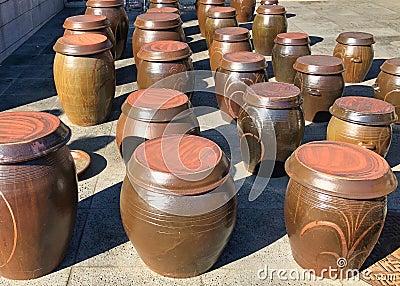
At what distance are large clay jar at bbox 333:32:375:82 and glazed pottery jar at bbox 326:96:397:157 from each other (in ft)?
9.39

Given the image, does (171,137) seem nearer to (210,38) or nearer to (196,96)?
(196,96)

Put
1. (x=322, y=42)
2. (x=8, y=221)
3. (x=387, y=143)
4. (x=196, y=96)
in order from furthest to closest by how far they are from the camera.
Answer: (x=322, y=42) < (x=196, y=96) < (x=387, y=143) < (x=8, y=221)

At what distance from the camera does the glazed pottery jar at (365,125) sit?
454 cm

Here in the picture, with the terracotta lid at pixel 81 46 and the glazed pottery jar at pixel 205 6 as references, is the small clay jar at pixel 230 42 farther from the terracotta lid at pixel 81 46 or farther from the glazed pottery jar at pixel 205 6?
the glazed pottery jar at pixel 205 6

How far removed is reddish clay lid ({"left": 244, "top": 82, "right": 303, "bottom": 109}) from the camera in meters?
4.49

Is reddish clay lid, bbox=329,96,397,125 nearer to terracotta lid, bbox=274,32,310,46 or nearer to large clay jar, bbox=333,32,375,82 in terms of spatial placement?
terracotta lid, bbox=274,32,310,46

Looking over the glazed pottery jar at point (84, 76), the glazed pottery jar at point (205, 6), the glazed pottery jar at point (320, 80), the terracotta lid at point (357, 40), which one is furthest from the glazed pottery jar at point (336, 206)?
the glazed pottery jar at point (205, 6)

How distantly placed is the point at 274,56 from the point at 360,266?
4453 mm

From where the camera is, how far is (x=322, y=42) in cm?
1001

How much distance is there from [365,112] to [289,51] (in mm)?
2692

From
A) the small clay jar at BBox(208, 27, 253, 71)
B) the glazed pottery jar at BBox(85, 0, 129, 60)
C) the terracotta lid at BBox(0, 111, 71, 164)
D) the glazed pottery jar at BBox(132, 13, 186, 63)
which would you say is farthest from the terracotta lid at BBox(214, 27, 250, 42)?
the terracotta lid at BBox(0, 111, 71, 164)

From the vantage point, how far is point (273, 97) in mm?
4500

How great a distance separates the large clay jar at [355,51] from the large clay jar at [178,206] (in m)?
4.79

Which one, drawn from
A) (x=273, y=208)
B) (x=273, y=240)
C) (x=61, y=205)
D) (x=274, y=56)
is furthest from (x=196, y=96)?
(x=61, y=205)
